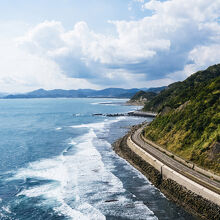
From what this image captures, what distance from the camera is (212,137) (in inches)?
1705

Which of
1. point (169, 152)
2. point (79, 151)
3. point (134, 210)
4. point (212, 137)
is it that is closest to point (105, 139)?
point (79, 151)

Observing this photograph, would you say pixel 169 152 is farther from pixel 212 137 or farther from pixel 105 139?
pixel 105 139

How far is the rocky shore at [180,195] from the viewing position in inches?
1101

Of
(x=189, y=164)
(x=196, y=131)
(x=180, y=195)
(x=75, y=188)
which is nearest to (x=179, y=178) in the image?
(x=180, y=195)

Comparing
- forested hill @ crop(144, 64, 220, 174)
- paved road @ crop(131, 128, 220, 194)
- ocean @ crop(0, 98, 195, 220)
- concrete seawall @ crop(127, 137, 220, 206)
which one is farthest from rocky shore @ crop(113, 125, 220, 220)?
forested hill @ crop(144, 64, 220, 174)

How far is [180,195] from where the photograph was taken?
3294cm

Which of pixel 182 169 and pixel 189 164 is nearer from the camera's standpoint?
pixel 182 169

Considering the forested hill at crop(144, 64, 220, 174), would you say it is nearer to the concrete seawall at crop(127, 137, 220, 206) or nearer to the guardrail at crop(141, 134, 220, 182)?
the guardrail at crop(141, 134, 220, 182)

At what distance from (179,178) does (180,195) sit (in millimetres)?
3211

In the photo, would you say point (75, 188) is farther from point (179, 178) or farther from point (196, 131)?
point (196, 131)

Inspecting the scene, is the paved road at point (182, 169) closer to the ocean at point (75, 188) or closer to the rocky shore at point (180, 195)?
the rocky shore at point (180, 195)

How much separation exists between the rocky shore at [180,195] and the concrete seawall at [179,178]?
1.65ft

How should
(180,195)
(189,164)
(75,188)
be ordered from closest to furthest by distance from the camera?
(180,195), (75,188), (189,164)

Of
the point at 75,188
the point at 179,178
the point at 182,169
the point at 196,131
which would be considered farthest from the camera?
the point at 196,131
